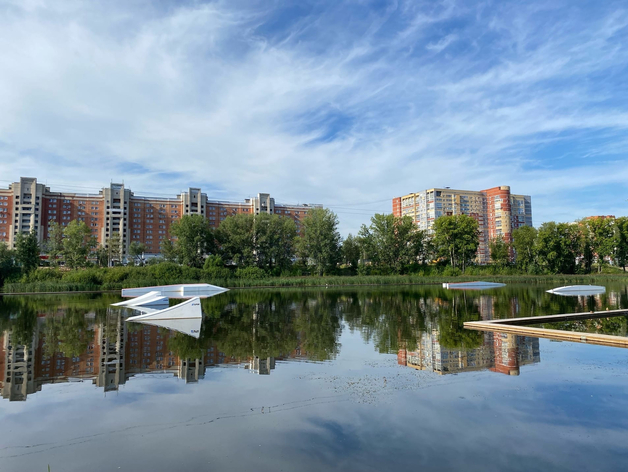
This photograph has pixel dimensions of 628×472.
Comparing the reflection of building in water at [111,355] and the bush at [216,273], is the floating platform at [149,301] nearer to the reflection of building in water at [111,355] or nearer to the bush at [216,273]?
the reflection of building in water at [111,355]

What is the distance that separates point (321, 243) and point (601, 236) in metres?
57.2

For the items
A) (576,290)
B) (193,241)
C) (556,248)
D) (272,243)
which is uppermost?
(193,241)

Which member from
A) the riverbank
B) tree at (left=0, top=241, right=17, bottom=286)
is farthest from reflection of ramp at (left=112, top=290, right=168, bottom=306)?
tree at (left=0, top=241, right=17, bottom=286)

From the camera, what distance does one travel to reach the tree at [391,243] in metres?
85.9

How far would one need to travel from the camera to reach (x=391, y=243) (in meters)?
86.1

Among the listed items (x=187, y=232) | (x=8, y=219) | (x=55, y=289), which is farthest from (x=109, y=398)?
(x=8, y=219)

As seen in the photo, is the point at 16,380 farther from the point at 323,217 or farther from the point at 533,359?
the point at 323,217

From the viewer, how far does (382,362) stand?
12.5m

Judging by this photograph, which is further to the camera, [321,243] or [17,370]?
[321,243]

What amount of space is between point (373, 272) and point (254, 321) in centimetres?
6396

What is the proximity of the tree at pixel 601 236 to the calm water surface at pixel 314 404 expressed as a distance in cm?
8207

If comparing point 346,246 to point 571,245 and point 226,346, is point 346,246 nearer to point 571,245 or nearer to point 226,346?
point 571,245

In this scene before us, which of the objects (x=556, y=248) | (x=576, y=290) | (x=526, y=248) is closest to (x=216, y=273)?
(x=576, y=290)

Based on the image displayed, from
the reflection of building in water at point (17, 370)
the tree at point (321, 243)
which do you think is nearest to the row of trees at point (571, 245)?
the tree at point (321, 243)
